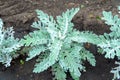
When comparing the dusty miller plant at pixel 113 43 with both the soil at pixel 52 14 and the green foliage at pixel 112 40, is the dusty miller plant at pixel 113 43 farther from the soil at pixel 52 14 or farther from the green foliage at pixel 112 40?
the soil at pixel 52 14

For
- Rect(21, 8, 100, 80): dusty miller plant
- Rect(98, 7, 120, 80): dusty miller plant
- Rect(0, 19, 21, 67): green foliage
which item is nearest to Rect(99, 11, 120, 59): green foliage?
Rect(98, 7, 120, 80): dusty miller plant

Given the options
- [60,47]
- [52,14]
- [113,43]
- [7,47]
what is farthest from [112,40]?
[7,47]

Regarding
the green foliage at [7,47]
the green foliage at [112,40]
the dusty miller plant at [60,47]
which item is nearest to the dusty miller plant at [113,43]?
the green foliage at [112,40]

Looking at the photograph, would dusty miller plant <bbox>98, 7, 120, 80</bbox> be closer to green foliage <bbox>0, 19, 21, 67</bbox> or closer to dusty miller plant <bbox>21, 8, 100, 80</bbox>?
dusty miller plant <bbox>21, 8, 100, 80</bbox>

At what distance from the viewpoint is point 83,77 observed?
111 inches

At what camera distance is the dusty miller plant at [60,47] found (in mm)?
2564

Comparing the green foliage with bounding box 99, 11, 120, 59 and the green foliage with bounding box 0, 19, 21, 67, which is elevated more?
the green foliage with bounding box 99, 11, 120, 59

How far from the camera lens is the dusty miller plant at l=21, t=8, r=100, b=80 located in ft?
8.41

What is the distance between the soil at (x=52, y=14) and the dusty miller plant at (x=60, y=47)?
7.4 inches

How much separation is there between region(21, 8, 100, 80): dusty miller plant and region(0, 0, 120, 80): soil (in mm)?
189

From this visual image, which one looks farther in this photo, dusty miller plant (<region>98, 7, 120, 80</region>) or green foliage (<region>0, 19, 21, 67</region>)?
green foliage (<region>0, 19, 21, 67</region>)

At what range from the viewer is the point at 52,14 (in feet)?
10.5

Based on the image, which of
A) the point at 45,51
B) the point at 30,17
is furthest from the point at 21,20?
the point at 45,51

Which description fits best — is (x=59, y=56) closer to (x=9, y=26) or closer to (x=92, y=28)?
(x=92, y=28)
